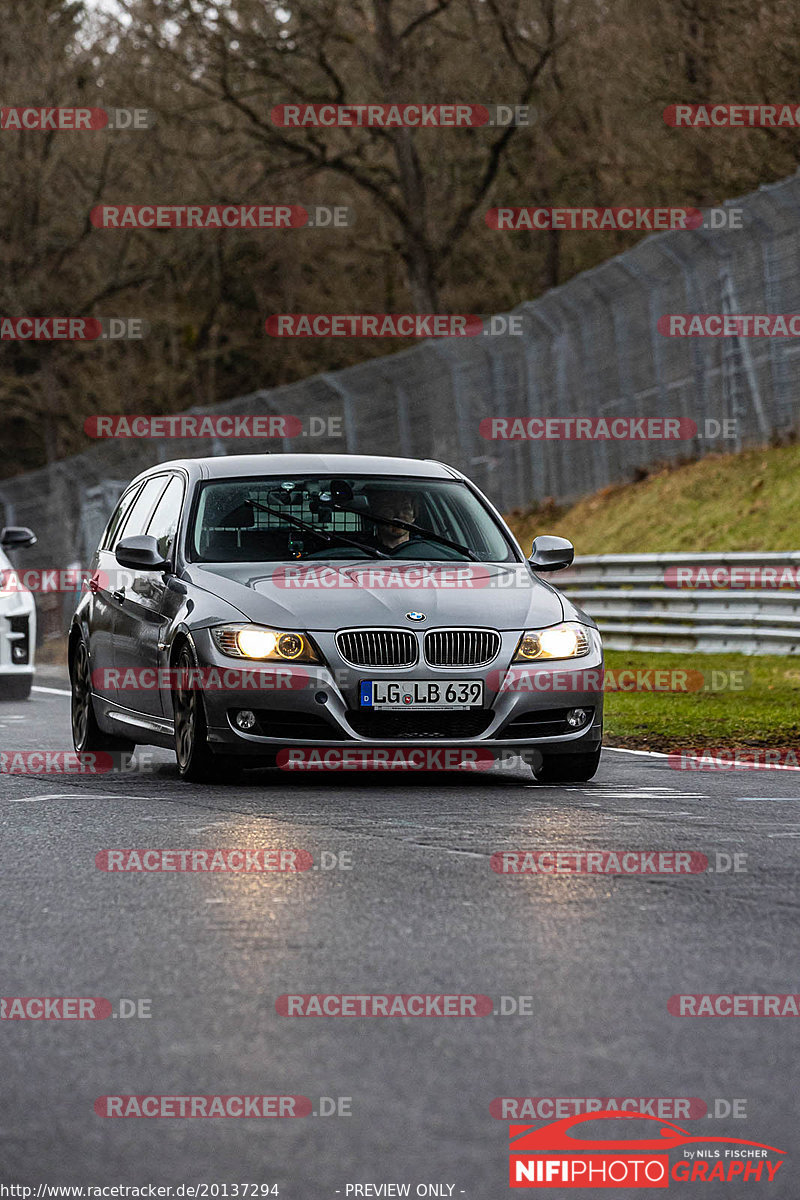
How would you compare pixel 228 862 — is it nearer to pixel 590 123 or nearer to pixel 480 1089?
pixel 480 1089

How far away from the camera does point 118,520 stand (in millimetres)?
13539

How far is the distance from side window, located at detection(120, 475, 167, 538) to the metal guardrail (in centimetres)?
799

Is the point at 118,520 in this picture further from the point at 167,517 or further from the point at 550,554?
the point at 550,554

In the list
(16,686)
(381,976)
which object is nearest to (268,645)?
(381,976)

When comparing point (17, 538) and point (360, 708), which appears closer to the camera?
point (360, 708)

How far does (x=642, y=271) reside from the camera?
1097 inches

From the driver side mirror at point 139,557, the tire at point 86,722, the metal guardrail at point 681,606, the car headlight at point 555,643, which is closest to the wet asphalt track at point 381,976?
the car headlight at point 555,643

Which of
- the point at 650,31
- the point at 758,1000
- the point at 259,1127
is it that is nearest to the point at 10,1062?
the point at 259,1127

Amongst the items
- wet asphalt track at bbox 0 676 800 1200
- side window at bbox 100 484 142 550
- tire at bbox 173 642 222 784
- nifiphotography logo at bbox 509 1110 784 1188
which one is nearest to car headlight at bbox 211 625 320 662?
tire at bbox 173 642 222 784

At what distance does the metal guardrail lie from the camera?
20.0m

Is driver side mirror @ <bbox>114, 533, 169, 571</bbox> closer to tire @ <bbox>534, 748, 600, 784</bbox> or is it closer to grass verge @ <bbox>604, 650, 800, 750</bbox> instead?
tire @ <bbox>534, 748, 600, 784</bbox>

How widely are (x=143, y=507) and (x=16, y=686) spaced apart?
23.0 feet

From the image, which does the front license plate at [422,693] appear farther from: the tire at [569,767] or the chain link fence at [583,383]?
the chain link fence at [583,383]

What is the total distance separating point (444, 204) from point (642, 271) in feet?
57.7
